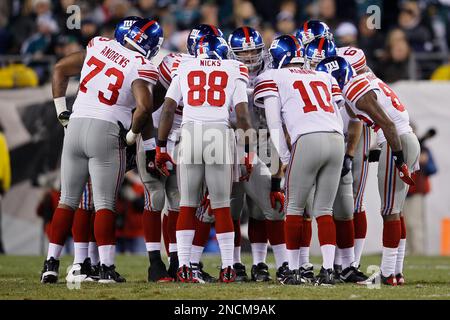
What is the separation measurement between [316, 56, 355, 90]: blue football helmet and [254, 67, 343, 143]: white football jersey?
13cm

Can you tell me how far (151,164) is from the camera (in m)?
7.96

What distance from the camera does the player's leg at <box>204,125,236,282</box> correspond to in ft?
24.7

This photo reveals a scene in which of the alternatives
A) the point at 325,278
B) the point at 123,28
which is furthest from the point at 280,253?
the point at 123,28

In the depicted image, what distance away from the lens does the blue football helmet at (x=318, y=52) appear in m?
7.95

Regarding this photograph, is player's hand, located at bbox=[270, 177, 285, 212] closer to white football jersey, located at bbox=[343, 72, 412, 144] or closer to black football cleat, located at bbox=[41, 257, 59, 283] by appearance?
white football jersey, located at bbox=[343, 72, 412, 144]

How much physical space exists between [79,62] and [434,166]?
6.20 m

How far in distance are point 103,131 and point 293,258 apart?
5.53 ft

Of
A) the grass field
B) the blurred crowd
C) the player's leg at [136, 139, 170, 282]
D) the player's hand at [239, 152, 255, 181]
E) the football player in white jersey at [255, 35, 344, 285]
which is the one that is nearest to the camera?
the grass field

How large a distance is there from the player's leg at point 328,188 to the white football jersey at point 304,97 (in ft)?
0.31

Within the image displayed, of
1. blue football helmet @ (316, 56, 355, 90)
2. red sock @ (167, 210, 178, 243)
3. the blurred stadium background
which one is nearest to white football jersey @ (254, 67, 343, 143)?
blue football helmet @ (316, 56, 355, 90)

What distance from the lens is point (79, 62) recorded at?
319 inches

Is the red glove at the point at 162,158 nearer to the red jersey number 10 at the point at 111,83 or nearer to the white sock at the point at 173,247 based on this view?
the red jersey number 10 at the point at 111,83

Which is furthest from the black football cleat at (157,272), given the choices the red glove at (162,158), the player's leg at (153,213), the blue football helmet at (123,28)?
the blue football helmet at (123,28)
